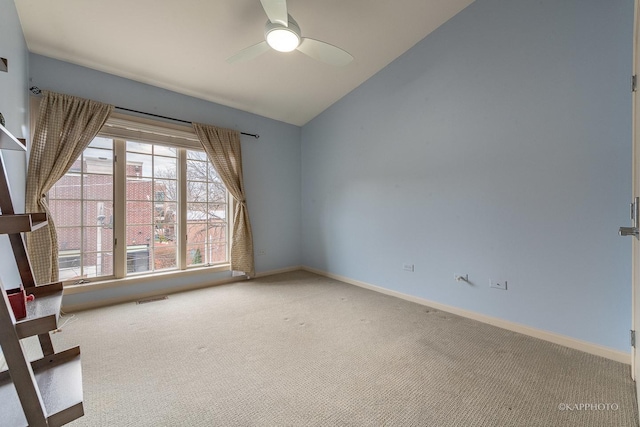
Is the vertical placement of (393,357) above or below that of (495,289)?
below

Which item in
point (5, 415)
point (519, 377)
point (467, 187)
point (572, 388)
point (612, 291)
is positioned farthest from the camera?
point (467, 187)

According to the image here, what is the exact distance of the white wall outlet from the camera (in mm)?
2539

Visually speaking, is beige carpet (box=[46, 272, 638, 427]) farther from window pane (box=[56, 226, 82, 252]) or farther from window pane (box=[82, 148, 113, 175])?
window pane (box=[82, 148, 113, 175])

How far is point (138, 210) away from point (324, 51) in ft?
9.69

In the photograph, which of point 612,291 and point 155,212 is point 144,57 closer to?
point 155,212

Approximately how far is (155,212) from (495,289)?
13.5ft

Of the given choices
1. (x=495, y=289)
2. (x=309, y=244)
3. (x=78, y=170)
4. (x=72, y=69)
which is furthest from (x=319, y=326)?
(x=72, y=69)

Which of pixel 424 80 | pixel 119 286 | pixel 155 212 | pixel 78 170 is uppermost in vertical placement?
pixel 424 80

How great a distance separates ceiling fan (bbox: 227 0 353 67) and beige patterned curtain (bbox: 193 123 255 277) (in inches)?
63.1

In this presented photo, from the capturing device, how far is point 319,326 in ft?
8.44

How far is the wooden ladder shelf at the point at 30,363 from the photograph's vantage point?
2.55ft

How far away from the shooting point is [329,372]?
1842 mm

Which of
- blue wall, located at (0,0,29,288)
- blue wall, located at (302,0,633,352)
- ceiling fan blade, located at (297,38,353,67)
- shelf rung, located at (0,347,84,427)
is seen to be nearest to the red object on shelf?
shelf rung, located at (0,347,84,427)

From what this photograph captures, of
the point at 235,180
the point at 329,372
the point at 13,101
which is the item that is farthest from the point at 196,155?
the point at 329,372
